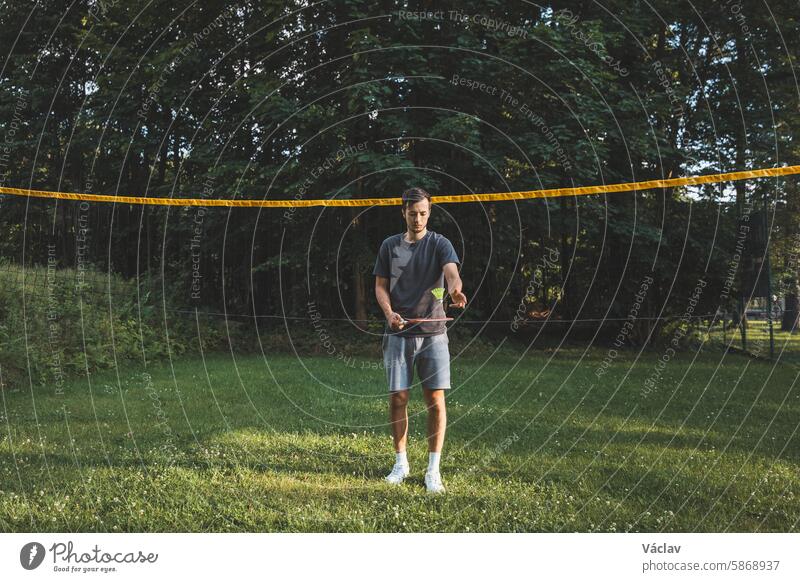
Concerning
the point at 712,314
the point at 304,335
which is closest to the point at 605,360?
the point at 712,314

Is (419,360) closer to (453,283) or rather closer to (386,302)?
(386,302)

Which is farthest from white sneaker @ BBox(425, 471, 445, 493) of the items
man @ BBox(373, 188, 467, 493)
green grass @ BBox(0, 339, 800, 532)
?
green grass @ BBox(0, 339, 800, 532)

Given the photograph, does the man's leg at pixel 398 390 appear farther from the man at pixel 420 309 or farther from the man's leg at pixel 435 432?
the man's leg at pixel 435 432

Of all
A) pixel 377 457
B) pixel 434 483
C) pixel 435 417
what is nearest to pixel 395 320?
pixel 435 417

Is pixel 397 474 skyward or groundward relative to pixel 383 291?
groundward

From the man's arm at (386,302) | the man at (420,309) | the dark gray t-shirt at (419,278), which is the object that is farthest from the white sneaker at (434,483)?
the man's arm at (386,302)

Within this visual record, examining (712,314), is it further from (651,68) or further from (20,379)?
(20,379)

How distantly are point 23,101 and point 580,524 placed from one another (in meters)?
20.6

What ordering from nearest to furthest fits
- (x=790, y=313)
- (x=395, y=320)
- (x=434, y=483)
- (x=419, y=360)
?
(x=395, y=320) → (x=434, y=483) → (x=419, y=360) → (x=790, y=313)

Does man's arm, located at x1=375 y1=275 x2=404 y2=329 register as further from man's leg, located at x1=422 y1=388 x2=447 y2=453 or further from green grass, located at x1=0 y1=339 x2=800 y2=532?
green grass, located at x1=0 y1=339 x2=800 y2=532

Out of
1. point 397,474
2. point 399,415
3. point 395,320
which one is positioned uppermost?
point 395,320

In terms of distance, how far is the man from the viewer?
620cm

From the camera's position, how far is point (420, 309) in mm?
6262

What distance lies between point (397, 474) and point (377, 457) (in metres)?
0.97
